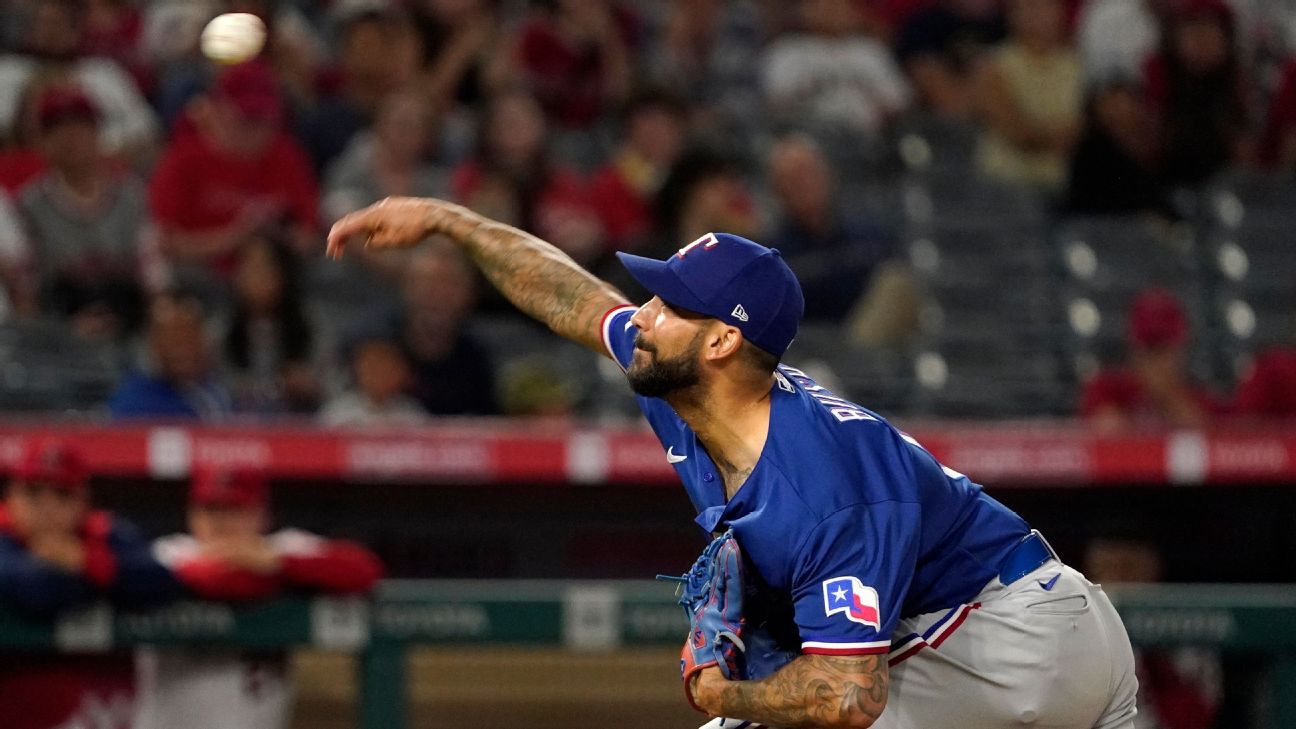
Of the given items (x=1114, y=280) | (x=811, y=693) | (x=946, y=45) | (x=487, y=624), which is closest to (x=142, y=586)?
(x=487, y=624)

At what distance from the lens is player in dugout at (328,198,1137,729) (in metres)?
3.31

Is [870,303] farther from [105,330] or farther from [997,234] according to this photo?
[105,330]

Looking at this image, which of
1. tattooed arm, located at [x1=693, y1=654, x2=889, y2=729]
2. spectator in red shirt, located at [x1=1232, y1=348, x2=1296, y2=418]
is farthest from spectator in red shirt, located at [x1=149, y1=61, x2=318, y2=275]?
tattooed arm, located at [x1=693, y1=654, x2=889, y2=729]

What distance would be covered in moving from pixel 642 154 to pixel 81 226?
2688mm

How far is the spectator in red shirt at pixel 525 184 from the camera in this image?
317 inches

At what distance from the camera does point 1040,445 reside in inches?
267

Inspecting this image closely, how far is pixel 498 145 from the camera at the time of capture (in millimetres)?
8500

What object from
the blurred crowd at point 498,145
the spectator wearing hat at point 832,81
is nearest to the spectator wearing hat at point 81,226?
the blurred crowd at point 498,145

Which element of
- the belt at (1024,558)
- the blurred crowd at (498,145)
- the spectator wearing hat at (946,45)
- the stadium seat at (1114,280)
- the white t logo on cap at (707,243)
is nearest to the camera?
the white t logo on cap at (707,243)

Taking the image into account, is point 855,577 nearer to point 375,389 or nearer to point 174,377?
point 375,389

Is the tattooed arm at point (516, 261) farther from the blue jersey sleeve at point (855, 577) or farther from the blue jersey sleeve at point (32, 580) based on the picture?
the blue jersey sleeve at point (32, 580)

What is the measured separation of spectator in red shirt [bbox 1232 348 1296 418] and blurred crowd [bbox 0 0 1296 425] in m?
0.20

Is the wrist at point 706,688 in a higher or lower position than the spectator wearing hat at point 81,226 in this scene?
lower

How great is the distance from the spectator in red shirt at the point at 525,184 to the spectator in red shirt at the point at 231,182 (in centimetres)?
75
